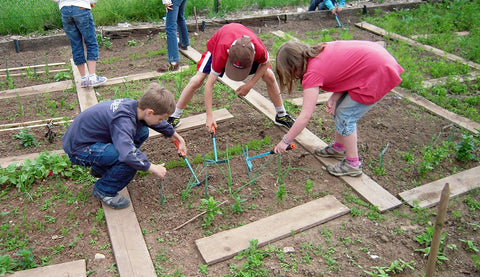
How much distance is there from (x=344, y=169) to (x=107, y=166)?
6.66 ft

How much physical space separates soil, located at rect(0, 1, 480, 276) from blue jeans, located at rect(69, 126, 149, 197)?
22cm

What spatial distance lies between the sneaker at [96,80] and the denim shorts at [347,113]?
3.18 metres

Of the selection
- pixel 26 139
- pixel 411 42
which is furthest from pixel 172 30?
pixel 411 42

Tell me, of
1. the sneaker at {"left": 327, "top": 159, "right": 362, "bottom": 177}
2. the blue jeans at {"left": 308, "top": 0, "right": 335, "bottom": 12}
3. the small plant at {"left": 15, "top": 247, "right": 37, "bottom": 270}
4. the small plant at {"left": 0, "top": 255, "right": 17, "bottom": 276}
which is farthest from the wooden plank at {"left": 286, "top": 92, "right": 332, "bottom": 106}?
the blue jeans at {"left": 308, "top": 0, "right": 335, "bottom": 12}

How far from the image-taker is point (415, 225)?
3.03 meters

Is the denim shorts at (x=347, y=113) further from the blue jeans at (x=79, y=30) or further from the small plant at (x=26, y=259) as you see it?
the blue jeans at (x=79, y=30)

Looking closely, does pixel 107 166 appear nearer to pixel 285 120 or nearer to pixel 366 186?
pixel 285 120

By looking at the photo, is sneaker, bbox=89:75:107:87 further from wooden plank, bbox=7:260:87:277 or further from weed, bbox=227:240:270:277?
weed, bbox=227:240:270:277

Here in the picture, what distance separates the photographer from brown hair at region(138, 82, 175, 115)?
2.83 meters

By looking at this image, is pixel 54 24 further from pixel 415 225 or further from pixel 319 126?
pixel 415 225

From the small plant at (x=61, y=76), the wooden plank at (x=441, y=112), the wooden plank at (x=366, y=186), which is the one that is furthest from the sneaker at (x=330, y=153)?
the small plant at (x=61, y=76)

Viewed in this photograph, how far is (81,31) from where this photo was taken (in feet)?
16.0

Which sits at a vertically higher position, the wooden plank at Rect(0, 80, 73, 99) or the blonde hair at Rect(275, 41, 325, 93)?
the blonde hair at Rect(275, 41, 325, 93)

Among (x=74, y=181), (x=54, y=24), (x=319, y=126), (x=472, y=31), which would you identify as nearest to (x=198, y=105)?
(x=319, y=126)
